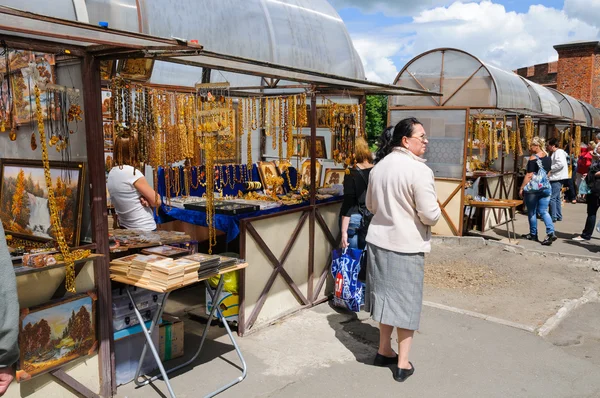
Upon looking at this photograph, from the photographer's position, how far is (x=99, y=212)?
358 cm

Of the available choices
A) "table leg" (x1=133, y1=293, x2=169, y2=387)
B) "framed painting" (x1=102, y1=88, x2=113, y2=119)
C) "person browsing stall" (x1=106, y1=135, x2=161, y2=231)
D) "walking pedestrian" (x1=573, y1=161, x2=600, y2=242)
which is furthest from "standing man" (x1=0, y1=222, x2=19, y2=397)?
"walking pedestrian" (x1=573, y1=161, x2=600, y2=242)

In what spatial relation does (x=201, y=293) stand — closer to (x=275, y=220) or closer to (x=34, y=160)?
(x=275, y=220)

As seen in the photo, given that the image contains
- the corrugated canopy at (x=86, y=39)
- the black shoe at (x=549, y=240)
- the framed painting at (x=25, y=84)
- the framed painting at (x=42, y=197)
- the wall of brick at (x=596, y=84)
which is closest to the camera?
the corrugated canopy at (x=86, y=39)

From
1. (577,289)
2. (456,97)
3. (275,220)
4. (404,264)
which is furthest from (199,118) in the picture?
(456,97)

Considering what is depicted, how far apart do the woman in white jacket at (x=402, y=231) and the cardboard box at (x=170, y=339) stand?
166 centimetres

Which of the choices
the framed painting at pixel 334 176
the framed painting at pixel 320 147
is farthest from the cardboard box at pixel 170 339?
the framed painting at pixel 320 147

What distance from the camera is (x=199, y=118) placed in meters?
4.93

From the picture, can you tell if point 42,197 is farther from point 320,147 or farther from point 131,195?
A: point 320,147

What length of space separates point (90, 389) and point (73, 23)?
2.45m

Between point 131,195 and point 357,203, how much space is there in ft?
7.56

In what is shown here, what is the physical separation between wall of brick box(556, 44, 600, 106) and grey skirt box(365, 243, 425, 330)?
26799mm

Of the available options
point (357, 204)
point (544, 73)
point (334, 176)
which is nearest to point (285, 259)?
point (357, 204)

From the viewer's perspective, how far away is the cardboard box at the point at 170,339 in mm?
4305

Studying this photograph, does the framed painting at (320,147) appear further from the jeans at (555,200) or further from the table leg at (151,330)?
the table leg at (151,330)
